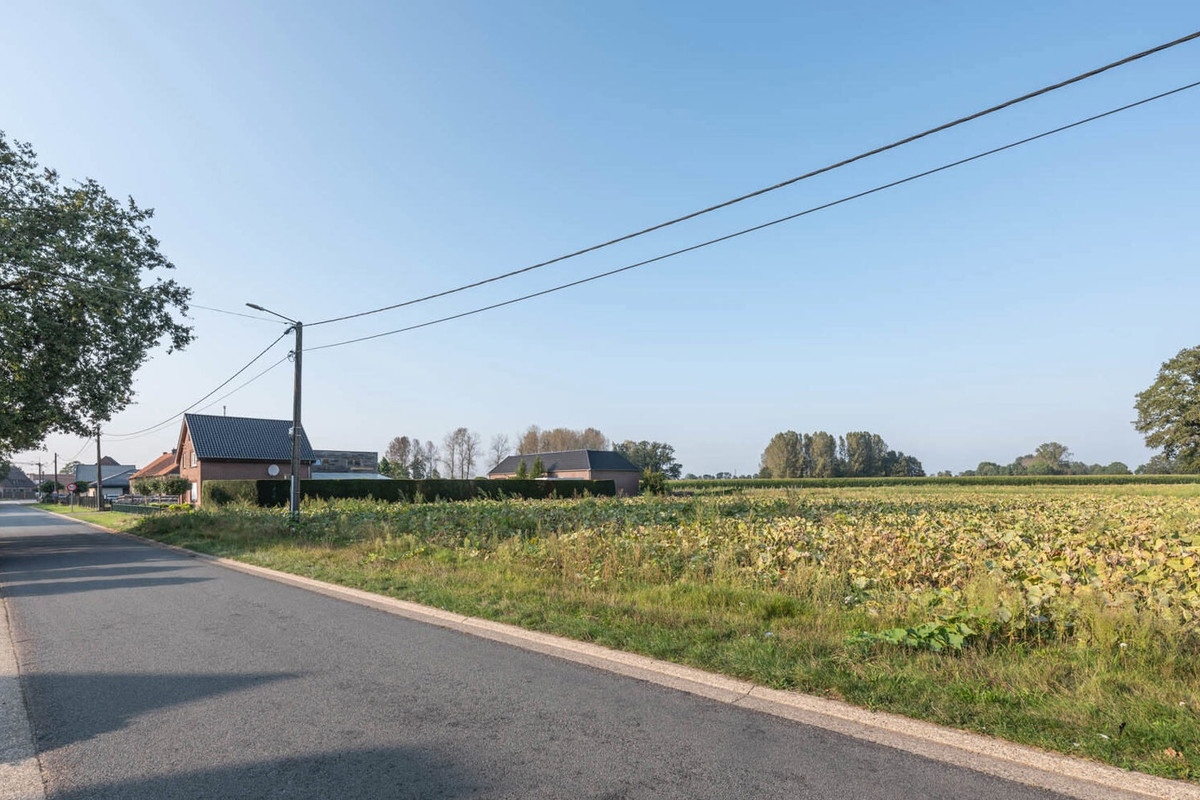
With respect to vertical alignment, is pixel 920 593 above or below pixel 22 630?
above

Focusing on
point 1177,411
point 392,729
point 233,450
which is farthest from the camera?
point 1177,411

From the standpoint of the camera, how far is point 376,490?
36.2 meters

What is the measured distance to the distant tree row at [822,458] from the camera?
119375 mm

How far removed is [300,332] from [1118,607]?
19726mm

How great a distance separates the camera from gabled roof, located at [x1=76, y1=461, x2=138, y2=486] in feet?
350

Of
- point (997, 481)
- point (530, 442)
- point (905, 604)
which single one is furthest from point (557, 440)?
point (905, 604)

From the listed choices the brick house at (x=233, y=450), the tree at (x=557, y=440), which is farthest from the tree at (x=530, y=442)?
the brick house at (x=233, y=450)

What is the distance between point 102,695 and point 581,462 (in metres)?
70.7

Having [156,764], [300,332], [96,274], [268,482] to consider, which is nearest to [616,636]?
[156,764]

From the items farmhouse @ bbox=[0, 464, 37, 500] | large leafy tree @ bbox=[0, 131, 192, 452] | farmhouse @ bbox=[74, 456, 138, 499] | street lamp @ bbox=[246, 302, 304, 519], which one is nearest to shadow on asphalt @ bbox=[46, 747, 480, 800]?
street lamp @ bbox=[246, 302, 304, 519]

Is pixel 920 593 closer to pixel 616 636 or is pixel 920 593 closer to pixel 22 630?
pixel 616 636

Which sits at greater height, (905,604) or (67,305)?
(67,305)

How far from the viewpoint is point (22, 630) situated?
768 cm

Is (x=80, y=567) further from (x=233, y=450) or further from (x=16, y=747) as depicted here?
(x=233, y=450)
